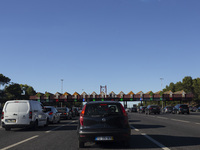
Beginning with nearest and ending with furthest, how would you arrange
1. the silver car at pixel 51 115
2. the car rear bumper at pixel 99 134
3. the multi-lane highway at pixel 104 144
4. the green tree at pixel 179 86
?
the car rear bumper at pixel 99 134, the multi-lane highway at pixel 104 144, the silver car at pixel 51 115, the green tree at pixel 179 86

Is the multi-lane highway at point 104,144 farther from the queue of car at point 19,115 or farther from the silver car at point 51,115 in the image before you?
the silver car at point 51,115

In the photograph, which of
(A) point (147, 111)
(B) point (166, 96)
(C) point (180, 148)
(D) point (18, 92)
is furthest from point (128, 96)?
(C) point (180, 148)

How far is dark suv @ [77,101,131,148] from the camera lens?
835 cm

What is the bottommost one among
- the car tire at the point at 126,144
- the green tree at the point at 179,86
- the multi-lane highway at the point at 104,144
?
the multi-lane highway at the point at 104,144

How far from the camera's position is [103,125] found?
27.7 ft

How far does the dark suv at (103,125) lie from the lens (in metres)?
8.35

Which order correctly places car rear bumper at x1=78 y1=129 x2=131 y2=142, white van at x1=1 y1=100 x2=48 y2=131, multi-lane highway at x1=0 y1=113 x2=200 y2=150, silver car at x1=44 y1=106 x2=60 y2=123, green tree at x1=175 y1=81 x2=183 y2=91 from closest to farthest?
car rear bumper at x1=78 y1=129 x2=131 y2=142
multi-lane highway at x1=0 y1=113 x2=200 y2=150
white van at x1=1 y1=100 x2=48 y2=131
silver car at x1=44 y1=106 x2=60 y2=123
green tree at x1=175 y1=81 x2=183 y2=91

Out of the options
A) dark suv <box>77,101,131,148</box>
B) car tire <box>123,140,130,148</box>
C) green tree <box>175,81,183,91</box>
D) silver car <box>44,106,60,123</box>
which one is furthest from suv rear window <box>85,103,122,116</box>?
green tree <box>175,81,183,91</box>

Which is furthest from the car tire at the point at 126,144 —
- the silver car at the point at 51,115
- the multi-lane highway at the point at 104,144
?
the silver car at the point at 51,115

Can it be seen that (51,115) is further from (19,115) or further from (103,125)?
(103,125)

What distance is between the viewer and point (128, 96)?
94.9m

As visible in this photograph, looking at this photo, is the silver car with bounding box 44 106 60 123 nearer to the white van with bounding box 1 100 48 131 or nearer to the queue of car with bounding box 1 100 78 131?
the queue of car with bounding box 1 100 78 131

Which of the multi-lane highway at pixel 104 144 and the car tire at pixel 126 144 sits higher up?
the car tire at pixel 126 144

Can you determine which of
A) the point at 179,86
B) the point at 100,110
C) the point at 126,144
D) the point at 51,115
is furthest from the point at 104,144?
the point at 179,86
